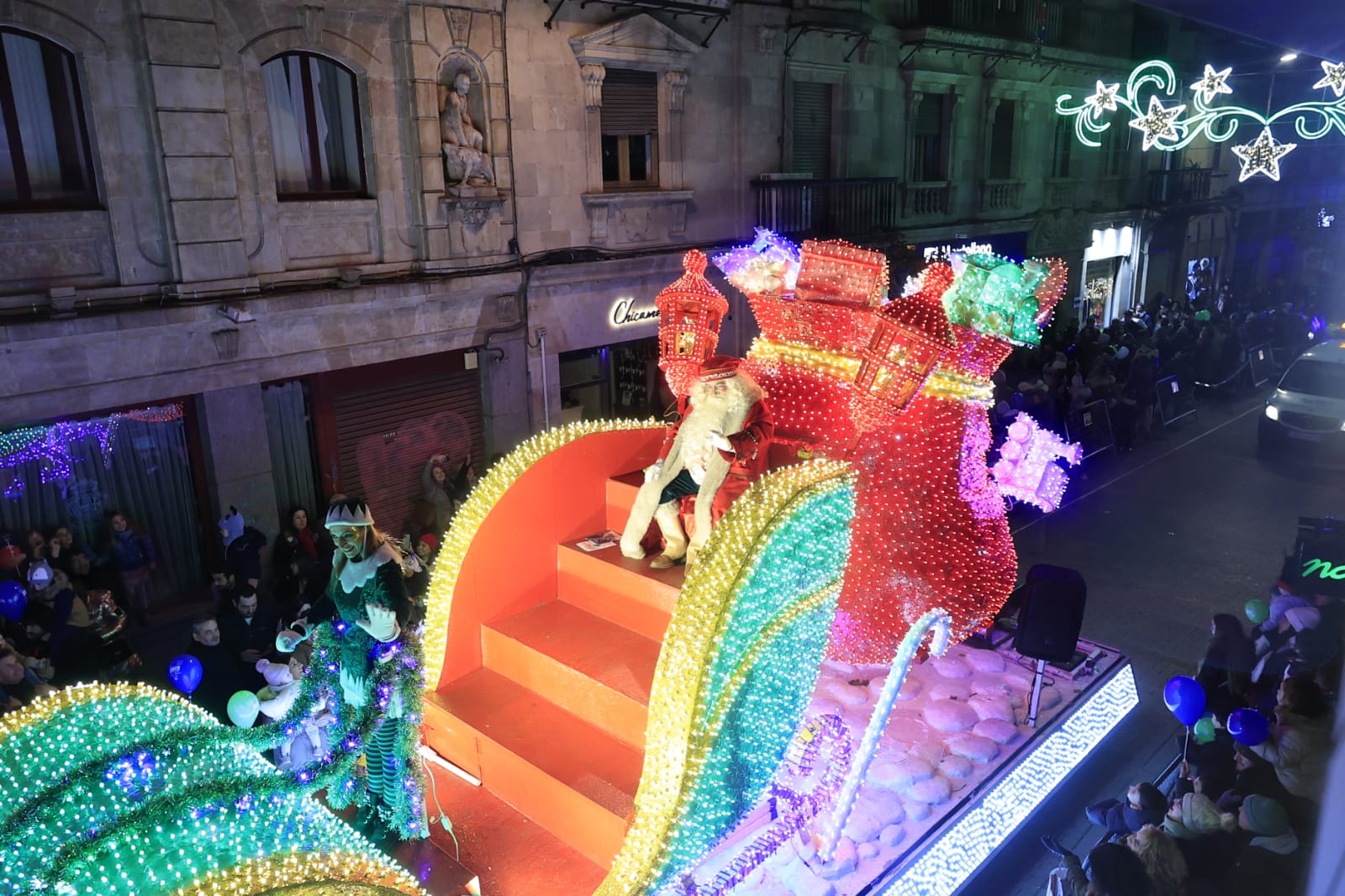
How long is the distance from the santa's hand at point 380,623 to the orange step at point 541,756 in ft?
2.70

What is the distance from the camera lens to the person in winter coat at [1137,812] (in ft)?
16.8

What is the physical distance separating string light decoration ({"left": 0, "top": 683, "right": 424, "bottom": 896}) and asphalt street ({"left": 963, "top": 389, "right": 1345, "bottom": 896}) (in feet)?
12.6

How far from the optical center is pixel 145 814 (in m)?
2.84

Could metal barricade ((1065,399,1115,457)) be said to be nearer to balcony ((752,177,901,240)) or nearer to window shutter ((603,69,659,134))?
balcony ((752,177,901,240))

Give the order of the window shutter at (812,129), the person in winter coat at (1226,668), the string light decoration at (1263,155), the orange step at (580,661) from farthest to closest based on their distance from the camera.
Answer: the window shutter at (812,129), the string light decoration at (1263,155), the person in winter coat at (1226,668), the orange step at (580,661)

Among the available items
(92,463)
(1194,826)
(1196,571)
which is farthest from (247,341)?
(1196,571)

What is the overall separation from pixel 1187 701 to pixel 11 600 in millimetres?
8415

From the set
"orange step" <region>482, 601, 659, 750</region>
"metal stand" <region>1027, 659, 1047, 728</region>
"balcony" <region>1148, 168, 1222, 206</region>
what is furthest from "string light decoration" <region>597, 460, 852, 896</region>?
"balcony" <region>1148, 168, 1222, 206</region>

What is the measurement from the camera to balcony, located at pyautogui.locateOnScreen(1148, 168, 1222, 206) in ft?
81.5

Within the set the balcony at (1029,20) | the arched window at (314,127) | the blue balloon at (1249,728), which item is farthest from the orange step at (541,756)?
the balcony at (1029,20)

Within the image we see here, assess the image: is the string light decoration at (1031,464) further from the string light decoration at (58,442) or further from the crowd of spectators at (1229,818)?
A: the string light decoration at (58,442)

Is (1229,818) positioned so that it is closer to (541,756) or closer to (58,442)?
(541,756)

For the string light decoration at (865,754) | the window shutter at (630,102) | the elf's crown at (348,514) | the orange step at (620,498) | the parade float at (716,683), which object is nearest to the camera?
the parade float at (716,683)

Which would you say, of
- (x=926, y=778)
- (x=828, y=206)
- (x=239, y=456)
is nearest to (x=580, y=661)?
(x=926, y=778)
